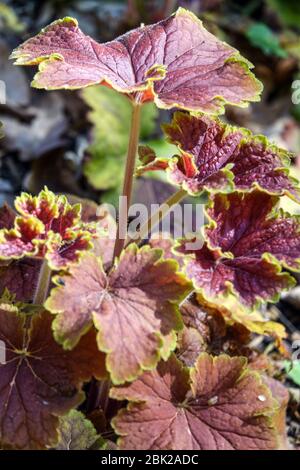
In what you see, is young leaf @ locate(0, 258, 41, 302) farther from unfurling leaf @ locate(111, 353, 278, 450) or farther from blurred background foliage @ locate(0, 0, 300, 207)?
blurred background foliage @ locate(0, 0, 300, 207)

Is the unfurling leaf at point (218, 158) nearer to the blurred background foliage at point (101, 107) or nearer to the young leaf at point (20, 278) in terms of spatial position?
the young leaf at point (20, 278)

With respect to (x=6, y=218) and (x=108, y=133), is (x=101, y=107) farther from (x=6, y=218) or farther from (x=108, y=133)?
(x=6, y=218)

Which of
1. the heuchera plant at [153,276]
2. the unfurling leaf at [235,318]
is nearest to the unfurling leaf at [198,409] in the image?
the heuchera plant at [153,276]

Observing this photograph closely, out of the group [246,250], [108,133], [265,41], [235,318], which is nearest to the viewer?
[246,250]

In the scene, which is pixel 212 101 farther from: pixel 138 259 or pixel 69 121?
pixel 69 121

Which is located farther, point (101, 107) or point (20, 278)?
point (101, 107)

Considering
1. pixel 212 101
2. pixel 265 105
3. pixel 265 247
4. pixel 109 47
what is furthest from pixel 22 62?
pixel 265 105

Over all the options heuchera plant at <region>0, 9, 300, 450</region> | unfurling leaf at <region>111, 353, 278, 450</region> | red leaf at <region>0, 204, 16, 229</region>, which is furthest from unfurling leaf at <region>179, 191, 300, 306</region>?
red leaf at <region>0, 204, 16, 229</region>

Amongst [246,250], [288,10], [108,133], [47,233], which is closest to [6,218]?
[47,233]
